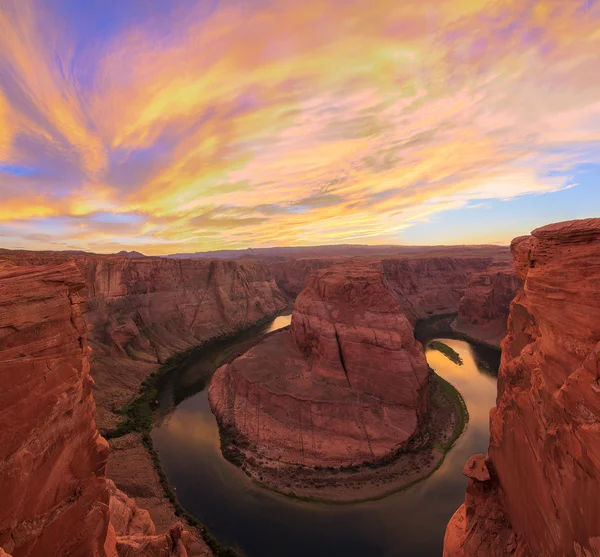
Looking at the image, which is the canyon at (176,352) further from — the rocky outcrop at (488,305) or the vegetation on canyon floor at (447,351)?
the vegetation on canyon floor at (447,351)

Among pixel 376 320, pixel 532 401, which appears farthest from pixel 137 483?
pixel 532 401

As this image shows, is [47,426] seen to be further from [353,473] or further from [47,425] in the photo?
[353,473]

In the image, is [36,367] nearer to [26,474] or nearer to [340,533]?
[26,474]

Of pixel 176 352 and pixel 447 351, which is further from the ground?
pixel 176 352

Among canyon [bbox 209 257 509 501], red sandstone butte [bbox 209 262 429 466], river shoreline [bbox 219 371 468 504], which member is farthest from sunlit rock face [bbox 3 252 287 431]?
river shoreline [bbox 219 371 468 504]

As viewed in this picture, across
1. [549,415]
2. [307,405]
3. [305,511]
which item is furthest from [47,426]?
[307,405]

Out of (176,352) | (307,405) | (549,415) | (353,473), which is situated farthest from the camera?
(176,352)

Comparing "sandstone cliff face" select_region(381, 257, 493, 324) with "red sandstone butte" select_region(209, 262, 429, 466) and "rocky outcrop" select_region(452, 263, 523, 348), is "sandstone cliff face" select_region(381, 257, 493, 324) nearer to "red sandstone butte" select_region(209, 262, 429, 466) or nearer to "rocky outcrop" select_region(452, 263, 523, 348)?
"rocky outcrop" select_region(452, 263, 523, 348)
